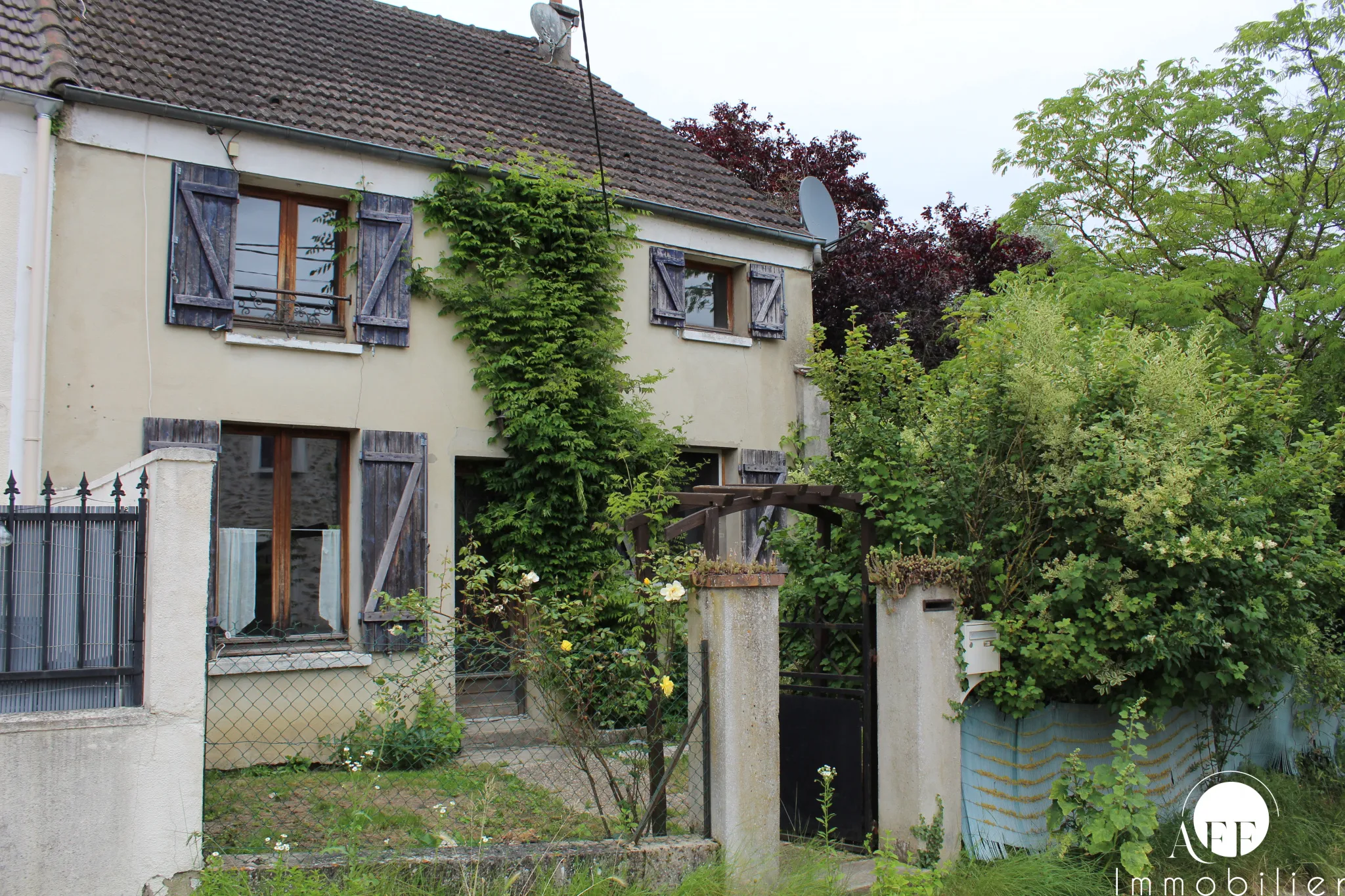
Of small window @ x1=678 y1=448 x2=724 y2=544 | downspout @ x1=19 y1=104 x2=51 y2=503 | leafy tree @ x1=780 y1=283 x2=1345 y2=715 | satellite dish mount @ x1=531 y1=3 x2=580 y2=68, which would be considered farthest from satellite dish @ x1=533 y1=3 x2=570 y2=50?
leafy tree @ x1=780 y1=283 x2=1345 y2=715

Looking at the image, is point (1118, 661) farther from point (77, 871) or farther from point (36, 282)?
point (36, 282)

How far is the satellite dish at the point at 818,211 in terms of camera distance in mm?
→ 11820

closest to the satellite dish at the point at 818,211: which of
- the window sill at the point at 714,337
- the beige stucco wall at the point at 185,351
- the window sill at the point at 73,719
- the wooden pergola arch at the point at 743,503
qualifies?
the window sill at the point at 714,337

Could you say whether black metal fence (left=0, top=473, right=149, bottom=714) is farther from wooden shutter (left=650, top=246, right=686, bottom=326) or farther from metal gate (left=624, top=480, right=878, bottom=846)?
wooden shutter (left=650, top=246, right=686, bottom=326)

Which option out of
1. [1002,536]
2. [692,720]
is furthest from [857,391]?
[692,720]

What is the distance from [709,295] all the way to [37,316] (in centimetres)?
658

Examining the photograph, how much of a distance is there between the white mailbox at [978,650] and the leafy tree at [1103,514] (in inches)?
2.8

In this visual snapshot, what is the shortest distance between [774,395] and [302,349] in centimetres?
518

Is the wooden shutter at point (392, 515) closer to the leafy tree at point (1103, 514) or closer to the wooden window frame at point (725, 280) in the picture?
the wooden window frame at point (725, 280)

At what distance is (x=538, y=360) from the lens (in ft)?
30.5

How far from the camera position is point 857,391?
Result: 23.9 ft

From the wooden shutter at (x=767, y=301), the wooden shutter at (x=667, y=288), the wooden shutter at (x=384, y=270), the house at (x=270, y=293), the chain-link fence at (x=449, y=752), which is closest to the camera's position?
the chain-link fence at (x=449, y=752)

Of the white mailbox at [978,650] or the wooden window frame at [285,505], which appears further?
the wooden window frame at [285,505]

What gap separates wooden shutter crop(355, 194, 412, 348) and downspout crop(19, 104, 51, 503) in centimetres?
235
